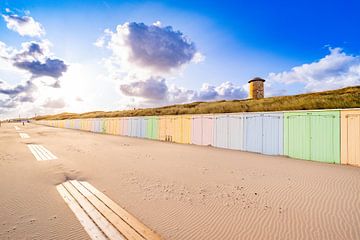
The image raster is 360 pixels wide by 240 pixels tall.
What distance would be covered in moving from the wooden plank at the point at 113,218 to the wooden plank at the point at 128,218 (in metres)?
0.06

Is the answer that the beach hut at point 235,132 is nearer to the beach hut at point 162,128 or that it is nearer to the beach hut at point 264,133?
the beach hut at point 264,133

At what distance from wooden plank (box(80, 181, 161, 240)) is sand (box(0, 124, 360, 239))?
0.12 m

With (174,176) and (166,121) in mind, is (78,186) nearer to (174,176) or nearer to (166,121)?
(174,176)

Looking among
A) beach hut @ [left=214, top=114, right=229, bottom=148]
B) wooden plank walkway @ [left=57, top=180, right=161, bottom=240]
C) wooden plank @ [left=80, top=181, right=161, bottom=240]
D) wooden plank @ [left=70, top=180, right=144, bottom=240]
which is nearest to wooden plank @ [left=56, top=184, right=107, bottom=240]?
wooden plank walkway @ [left=57, top=180, right=161, bottom=240]

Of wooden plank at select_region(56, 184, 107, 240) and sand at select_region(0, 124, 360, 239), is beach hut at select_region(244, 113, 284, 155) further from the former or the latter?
wooden plank at select_region(56, 184, 107, 240)

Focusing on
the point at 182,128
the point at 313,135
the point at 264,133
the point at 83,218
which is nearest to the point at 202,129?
the point at 182,128

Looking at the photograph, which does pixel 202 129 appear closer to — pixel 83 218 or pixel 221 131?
pixel 221 131

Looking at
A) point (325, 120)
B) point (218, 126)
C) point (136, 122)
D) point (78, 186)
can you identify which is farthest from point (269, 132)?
point (136, 122)

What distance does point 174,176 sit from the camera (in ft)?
21.0

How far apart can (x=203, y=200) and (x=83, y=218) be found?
2326mm

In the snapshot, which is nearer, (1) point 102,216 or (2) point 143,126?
(1) point 102,216

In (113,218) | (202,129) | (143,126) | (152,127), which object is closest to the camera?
(113,218)

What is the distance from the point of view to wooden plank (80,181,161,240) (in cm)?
301

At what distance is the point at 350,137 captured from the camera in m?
8.01
